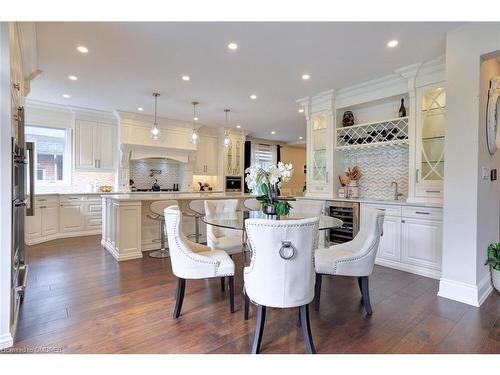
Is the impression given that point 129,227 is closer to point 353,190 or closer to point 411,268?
point 353,190

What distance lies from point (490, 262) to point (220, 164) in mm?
6221

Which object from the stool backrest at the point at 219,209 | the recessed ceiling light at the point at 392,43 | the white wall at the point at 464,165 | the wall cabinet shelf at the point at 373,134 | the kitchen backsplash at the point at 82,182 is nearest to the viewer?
the white wall at the point at 464,165

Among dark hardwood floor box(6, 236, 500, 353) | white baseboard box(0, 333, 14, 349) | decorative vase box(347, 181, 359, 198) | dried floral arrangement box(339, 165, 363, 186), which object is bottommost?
dark hardwood floor box(6, 236, 500, 353)

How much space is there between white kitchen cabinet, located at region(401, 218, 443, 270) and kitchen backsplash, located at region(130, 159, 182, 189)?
5679 mm

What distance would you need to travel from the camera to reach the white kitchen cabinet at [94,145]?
19.7 feet

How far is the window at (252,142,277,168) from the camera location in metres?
9.21

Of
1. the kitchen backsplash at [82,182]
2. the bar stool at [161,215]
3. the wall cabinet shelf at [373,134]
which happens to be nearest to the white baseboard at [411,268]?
the wall cabinet shelf at [373,134]

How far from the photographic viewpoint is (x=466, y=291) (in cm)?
261

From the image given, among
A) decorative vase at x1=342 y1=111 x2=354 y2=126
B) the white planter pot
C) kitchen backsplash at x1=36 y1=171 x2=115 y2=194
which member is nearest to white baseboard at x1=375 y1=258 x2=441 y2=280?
the white planter pot

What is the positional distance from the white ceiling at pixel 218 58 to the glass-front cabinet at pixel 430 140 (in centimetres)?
50

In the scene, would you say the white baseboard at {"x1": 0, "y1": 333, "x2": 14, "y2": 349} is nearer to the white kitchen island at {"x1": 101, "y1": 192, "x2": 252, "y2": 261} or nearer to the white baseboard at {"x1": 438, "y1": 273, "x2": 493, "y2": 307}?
the white kitchen island at {"x1": 101, "y1": 192, "x2": 252, "y2": 261}

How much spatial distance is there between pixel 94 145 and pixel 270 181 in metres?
5.16

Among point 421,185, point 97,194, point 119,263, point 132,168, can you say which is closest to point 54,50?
point 119,263

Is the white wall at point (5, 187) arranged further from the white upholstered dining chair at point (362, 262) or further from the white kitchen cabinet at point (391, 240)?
the white kitchen cabinet at point (391, 240)
